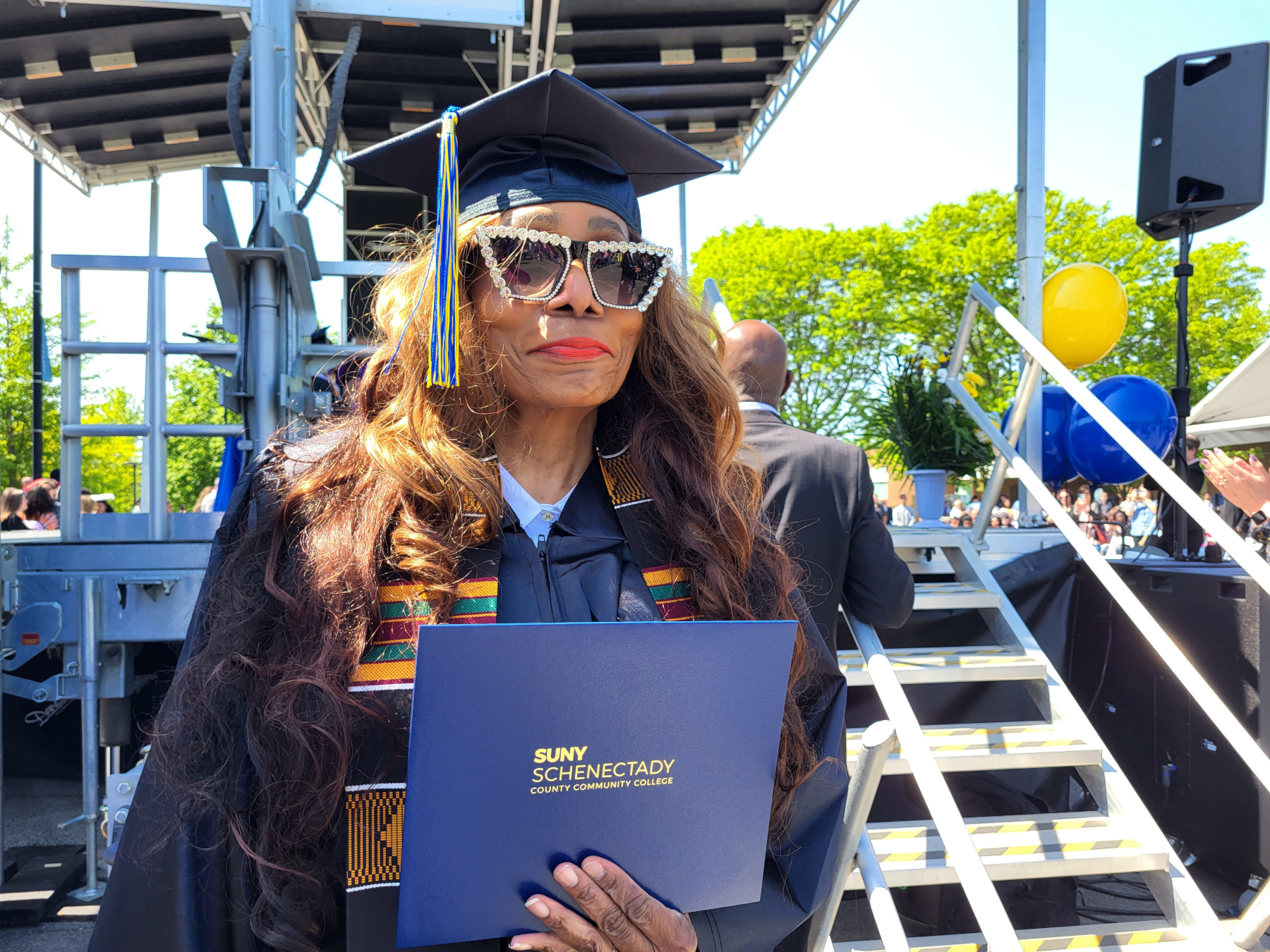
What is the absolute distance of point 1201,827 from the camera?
4008mm

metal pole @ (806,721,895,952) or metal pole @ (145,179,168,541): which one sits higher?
metal pole @ (145,179,168,541)

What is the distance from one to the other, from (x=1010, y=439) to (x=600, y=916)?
14.1 ft

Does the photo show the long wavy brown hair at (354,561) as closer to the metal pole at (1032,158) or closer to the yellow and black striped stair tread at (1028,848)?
the yellow and black striped stair tread at (1028,848)

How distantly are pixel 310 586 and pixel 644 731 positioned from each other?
49cm

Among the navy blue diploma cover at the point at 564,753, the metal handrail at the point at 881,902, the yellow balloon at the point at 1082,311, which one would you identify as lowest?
the metal handrail at the point at 881,902

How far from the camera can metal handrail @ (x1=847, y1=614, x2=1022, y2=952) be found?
1.93m

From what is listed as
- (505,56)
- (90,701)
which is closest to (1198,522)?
(90,701)

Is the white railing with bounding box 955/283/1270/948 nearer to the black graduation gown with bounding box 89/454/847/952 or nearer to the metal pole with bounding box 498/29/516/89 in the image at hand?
the black graduation gown with bounding box 89/454/847/952

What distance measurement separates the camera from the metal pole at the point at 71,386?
169 inches

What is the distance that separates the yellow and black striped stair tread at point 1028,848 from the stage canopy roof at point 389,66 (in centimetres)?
581

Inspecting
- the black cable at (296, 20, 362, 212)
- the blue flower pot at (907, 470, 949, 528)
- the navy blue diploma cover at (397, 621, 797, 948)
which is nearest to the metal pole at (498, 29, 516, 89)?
the black cable at (296, 20, 362, 212)

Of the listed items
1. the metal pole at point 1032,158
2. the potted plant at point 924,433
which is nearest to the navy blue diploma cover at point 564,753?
the potted plant at point 924,433

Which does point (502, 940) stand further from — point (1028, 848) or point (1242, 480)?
point (1242, 480)

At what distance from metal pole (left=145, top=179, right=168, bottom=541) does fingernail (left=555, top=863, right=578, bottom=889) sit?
12.5 feet
